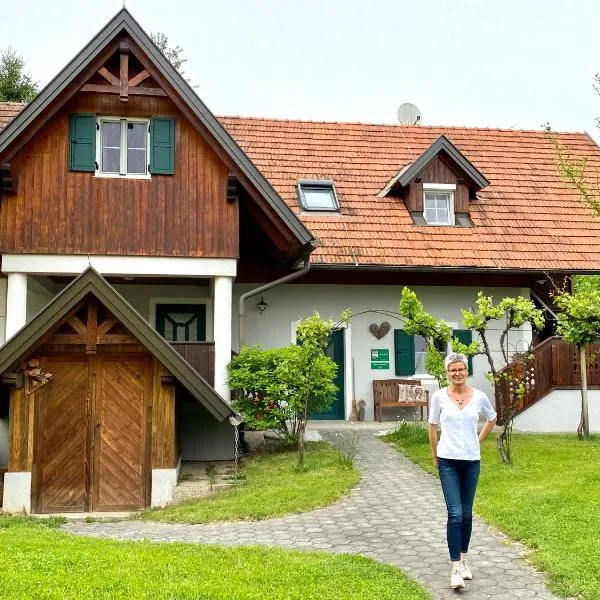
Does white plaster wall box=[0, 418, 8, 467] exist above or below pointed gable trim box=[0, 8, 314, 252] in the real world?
below

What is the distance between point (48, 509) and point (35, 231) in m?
4.64

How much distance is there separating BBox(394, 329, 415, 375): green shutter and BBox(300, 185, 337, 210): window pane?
339 cm

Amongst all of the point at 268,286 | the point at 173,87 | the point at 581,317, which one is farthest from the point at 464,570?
the point at 173,87

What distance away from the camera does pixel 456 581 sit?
5328mm

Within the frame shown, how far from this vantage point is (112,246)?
11.6 meters

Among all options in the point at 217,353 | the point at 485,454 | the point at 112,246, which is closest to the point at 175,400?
the point at 217,353

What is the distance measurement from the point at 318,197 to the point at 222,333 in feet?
19.2

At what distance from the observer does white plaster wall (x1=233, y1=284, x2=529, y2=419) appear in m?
15.1

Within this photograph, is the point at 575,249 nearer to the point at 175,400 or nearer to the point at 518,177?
the point at 518,177

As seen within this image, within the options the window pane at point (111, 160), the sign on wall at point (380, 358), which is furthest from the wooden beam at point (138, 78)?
the sign on wall at point (380, 358)

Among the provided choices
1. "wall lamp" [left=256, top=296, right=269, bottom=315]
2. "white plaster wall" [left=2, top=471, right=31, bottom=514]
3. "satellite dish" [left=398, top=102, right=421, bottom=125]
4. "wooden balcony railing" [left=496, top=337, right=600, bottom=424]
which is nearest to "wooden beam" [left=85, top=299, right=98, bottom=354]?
"white plaster wall" [left=2, top=471, right=31, bottom=514]

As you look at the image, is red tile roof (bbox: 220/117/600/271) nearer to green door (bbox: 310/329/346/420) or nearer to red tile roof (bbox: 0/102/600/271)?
red tile roof (bbox: 0/102/600/271)

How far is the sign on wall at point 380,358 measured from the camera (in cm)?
1532

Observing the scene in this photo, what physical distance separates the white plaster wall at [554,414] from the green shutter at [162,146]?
342 inches
